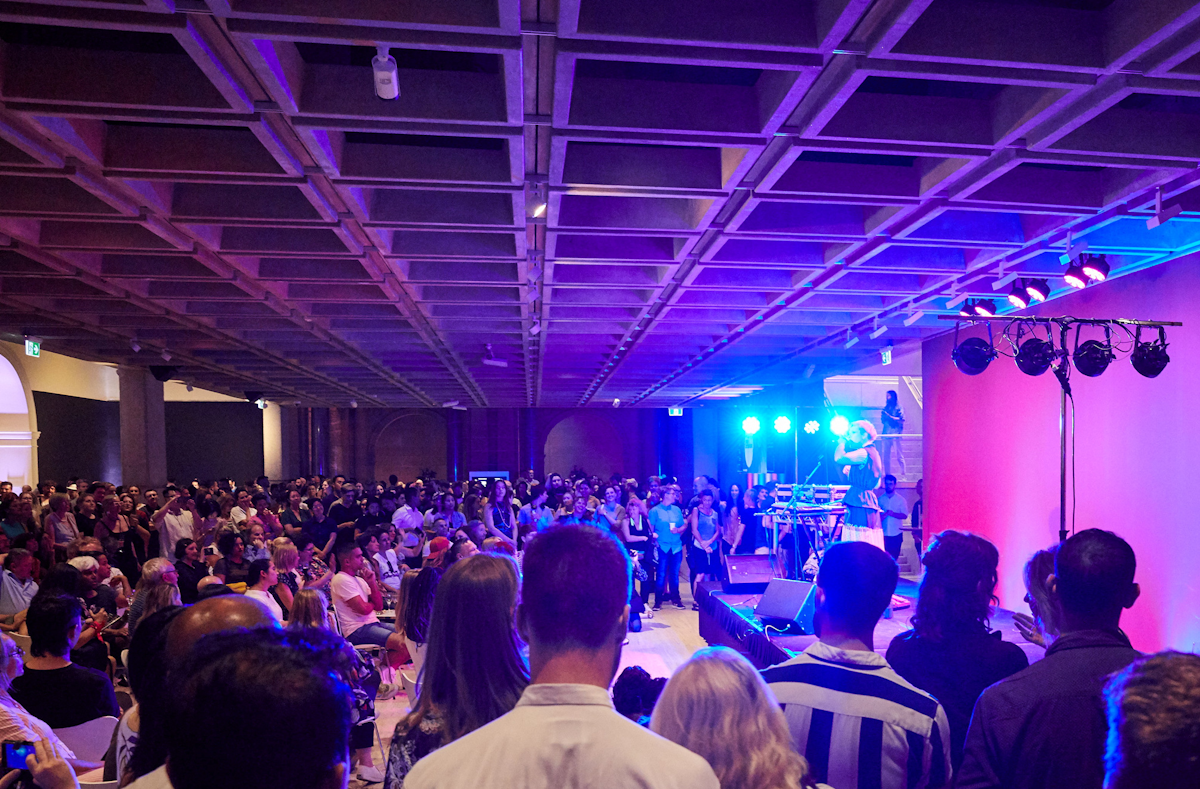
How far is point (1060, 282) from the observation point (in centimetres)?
713

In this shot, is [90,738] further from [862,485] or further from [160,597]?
[862,485]

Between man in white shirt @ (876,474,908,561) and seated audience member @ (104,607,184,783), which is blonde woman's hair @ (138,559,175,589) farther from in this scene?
man in white shirt @ (876,474,908,561)

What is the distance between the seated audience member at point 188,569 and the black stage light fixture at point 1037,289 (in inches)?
281

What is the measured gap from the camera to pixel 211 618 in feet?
6.07

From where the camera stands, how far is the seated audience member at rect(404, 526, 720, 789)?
1.14 metres

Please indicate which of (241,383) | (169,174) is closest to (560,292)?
(169,174)

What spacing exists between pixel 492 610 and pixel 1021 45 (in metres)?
2.77

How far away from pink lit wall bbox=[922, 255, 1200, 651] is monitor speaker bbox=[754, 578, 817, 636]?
2.61 meters

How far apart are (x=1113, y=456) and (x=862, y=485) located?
3.03m

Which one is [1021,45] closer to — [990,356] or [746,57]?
[746,57]

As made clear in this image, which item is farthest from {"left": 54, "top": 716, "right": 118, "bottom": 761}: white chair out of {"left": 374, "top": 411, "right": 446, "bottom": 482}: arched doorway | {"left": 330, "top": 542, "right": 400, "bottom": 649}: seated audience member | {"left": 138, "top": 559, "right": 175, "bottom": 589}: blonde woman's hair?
{"left": 374, "top": 411, "right": 446, "bottom": 482}: arched doorway

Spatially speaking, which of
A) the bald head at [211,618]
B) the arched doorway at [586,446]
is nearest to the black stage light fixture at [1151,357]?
the bald head at [211,618]

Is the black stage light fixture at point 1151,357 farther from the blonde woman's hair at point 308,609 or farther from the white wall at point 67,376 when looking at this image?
the white wall at point 67,376

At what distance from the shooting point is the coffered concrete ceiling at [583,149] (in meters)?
2.78
